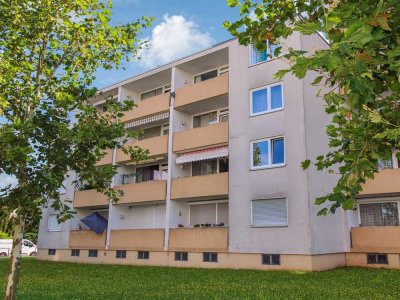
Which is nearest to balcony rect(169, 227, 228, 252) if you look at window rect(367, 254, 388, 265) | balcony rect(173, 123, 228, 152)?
balcony rect(173, 123, 228, 152)

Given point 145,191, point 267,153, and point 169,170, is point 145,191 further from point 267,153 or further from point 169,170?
point 267,153

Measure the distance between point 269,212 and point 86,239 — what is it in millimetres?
15514

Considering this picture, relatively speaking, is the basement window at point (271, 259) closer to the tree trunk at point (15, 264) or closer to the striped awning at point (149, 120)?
the striped awning at point (149, 120)

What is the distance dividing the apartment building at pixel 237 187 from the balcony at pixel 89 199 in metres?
0.12

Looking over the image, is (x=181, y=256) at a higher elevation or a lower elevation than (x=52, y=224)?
lower

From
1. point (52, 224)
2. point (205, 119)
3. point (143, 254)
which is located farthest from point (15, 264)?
point (52, 224)

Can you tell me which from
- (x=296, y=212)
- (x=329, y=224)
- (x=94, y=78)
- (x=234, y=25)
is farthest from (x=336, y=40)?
(x=329, y=224)

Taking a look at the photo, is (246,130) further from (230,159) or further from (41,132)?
(41,132)

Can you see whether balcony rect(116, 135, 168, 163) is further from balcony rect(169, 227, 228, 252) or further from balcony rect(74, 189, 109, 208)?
balcony rect(169, 227, 228, 252)

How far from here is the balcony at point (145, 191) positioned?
86.1 feet

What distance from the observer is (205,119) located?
28.1 m

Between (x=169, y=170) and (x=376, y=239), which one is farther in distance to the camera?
(x=169, y=170)

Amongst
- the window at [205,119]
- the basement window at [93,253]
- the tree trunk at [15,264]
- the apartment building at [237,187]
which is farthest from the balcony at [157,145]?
the tree trunk at [15,264]

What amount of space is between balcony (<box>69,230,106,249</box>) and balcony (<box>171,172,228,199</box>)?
7.45m
